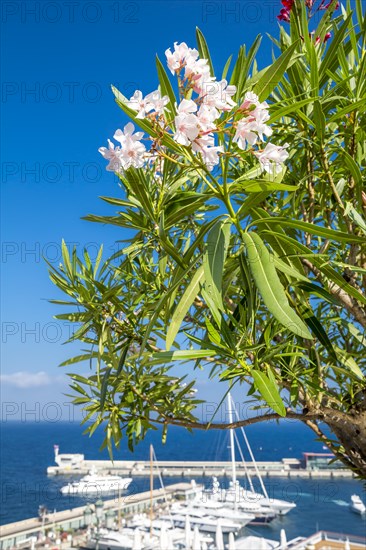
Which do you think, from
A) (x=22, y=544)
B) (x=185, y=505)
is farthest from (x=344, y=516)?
(x=22, y=544)

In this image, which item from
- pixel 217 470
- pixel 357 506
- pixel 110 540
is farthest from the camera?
pixel 217 470

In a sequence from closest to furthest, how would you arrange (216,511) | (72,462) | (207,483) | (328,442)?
(328,442), (216,511), (207,483), (72,462)

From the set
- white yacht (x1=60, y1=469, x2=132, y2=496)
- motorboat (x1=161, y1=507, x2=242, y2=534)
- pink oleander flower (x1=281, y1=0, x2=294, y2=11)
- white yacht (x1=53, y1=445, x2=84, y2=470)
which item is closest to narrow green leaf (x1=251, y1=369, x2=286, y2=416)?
pink oleander flower (x1=281, y1=0, x2=294, y2=11)

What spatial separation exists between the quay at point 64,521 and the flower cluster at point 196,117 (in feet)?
46.4

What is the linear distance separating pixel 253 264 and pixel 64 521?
70.1 feet

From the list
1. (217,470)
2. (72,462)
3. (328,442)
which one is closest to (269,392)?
(328,442)

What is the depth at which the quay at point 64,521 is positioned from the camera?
53.7ft

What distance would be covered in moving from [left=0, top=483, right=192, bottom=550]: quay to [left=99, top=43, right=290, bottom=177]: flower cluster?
14.2 meters

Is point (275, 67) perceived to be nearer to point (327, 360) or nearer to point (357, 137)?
point (357, 137)

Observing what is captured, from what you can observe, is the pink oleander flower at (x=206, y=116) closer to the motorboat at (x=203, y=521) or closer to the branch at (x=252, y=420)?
the branch at (x=252, y=420)

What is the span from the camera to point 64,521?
63.2ft

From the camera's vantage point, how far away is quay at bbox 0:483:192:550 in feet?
53.7

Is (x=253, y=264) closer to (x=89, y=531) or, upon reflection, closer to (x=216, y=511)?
(x=89, y=531)

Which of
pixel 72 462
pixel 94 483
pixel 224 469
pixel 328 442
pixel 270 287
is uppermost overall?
pixel 270 287
